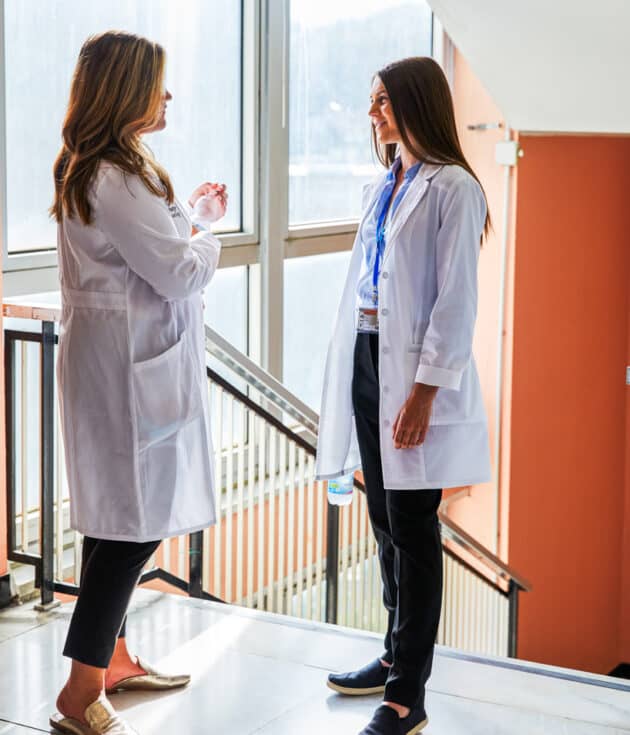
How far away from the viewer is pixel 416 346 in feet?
7.22

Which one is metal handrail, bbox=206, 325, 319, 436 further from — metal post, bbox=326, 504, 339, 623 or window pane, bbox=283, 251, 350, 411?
window pane, bbox=283, 251, 350, 411

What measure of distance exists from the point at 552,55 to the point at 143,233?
3.28 meters

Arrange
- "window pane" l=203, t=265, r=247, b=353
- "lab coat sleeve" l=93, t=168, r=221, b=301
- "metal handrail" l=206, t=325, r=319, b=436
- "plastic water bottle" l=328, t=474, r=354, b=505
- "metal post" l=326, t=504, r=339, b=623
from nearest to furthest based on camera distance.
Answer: "lab coat sleeve" l=93, t=168, r=221, b=301
"plastic water bottle" l=328, t=474, r=354, b=505
"metal handrail" l=206, t=325, r=319, b=436
"metal post" l=326, t=504, r=339, b=623
"window pane" l=203, t=265, r=247, b=353

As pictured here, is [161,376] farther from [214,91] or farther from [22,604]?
[214,91]

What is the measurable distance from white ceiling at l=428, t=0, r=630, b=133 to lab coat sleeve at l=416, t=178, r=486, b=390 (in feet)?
8.05

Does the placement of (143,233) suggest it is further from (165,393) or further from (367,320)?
(367,320)

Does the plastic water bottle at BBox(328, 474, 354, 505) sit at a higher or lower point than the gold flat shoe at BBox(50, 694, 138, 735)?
higher

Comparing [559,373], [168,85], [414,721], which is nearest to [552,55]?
[168,85]

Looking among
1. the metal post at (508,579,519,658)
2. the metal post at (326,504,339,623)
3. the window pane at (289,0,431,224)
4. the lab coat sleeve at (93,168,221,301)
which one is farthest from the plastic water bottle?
the window pane at (289,0,431,224)

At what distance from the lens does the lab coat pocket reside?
215 centimetres

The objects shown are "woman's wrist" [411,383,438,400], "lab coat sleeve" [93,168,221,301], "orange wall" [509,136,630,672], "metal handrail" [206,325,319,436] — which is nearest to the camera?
"lab coat sleeve" [93,168,221,301]

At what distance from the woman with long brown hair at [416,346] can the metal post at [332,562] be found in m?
1.19

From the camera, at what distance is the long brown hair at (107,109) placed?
6.82 ft

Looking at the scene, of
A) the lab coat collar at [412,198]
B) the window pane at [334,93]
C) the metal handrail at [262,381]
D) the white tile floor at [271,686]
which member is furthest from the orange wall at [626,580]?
the lab coat collar at [412,198]
